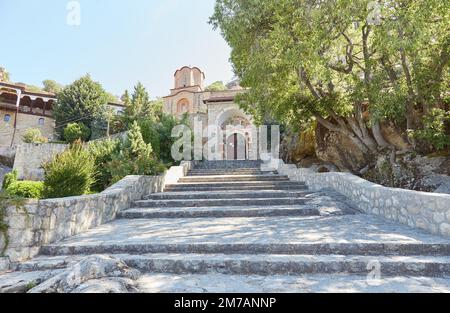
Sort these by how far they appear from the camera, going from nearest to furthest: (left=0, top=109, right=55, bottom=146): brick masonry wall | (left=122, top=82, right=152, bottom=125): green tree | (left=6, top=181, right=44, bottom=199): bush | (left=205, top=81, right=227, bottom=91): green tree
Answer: (left=6, top=181, right=44, bottom=199): bush, (left=122, top=82, right=152, bottom=125): green tree, (left=0, top=109, right=55, bottom=146): brick masonry wall, (left=205, top=81, right=227, bottom=91): green tree

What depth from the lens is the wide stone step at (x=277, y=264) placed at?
2.66 m

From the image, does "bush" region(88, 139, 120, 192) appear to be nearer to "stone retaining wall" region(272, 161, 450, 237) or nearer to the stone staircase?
the stone staircase

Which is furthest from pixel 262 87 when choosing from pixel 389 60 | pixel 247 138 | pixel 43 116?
pixel 43 116

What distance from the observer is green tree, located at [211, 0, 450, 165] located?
6086 mm

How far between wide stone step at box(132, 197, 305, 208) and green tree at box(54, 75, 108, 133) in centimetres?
2337

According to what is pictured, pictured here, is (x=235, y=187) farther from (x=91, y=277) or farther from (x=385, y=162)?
(x=91, y=277)

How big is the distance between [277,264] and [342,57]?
8748mm

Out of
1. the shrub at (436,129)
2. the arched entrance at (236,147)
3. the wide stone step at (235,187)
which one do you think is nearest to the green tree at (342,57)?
the shrub at (436,129)

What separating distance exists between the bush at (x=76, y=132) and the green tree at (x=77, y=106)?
4.21 ft

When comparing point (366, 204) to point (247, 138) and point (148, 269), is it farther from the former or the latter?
point (247, 138)

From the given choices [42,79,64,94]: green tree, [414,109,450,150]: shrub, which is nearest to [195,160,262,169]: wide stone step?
[414,109,450,150]: shrub

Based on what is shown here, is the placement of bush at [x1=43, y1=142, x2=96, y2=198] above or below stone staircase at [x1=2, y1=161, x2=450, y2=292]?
above

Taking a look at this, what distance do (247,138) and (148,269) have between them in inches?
822
